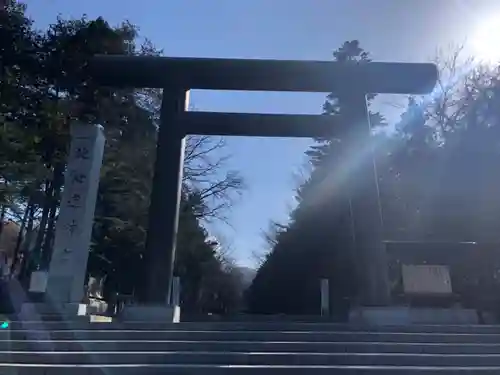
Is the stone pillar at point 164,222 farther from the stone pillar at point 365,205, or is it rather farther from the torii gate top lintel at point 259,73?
the stone pillar at point 365,205

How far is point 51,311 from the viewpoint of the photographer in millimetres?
9938

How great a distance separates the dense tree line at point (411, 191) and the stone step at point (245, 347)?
691cm

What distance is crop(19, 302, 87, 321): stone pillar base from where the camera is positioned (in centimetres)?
935

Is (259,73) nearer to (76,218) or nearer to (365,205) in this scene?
(365,205)

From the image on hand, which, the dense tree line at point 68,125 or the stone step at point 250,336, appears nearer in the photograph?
the stone step at point 250,336

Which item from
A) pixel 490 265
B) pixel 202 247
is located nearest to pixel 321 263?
pixel 202 247

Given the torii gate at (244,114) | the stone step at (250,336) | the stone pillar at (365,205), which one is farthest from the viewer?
the torii gate at (244,114)

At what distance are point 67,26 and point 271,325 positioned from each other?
60.1ft

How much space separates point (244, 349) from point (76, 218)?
17.0 ft

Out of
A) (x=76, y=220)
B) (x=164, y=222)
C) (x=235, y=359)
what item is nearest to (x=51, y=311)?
(x=76, y=220)

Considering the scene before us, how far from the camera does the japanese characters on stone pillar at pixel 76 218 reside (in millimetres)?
10719

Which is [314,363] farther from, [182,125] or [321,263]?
[321,263]

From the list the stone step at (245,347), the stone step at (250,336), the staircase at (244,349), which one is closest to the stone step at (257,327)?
the staircase at (244,349)

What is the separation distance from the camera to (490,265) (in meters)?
13.8
